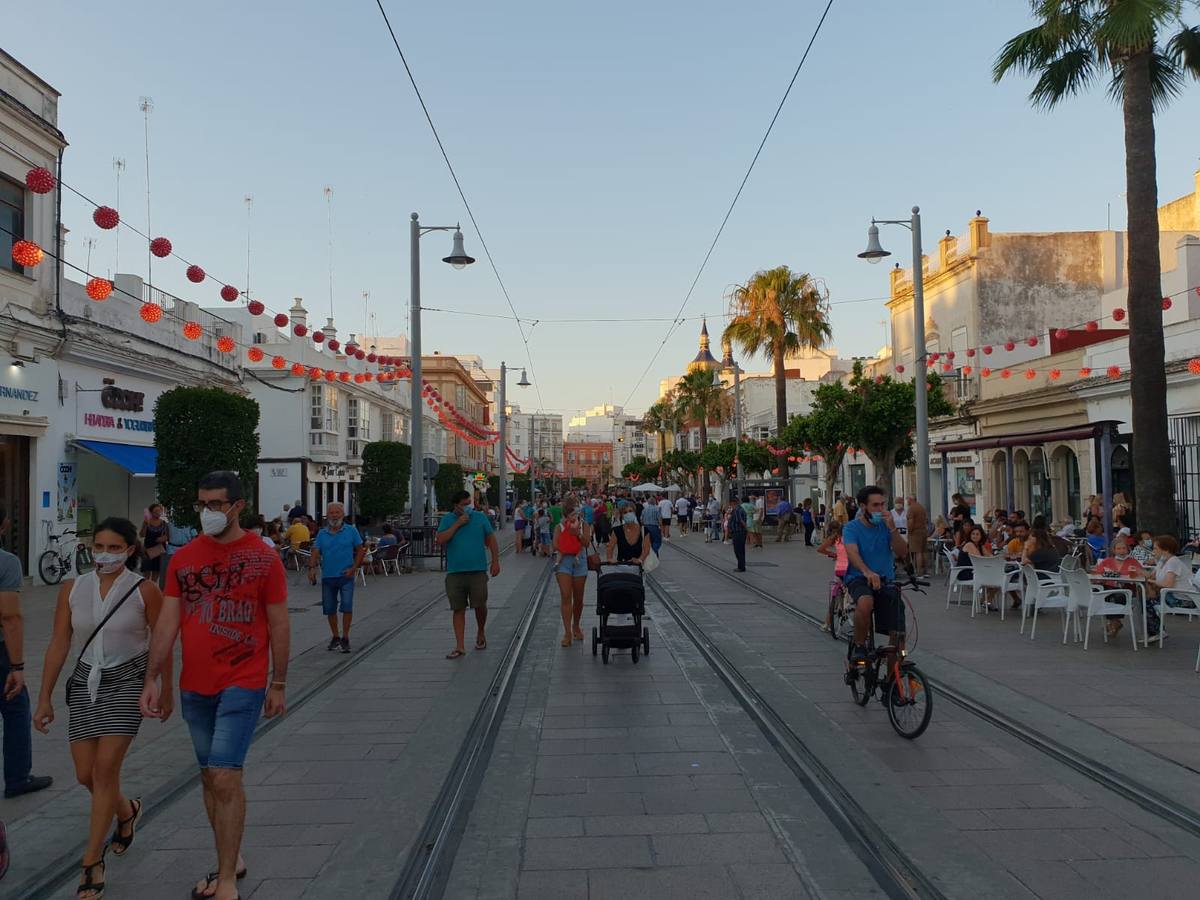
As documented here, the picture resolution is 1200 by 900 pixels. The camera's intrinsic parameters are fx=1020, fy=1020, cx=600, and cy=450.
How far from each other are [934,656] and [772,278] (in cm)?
2914

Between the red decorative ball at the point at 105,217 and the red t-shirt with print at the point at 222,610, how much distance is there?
409 inches

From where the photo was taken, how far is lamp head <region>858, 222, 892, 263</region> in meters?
20.8

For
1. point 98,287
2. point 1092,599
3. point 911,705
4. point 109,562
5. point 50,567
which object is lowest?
point 911,705

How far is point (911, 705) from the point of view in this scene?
23.6ft

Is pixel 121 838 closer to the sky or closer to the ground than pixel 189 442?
closer to the ground

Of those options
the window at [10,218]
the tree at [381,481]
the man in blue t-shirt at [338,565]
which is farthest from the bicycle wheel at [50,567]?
the man in blue t-shirt at [338,565]

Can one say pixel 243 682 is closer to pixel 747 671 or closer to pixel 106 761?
pixel 106 761

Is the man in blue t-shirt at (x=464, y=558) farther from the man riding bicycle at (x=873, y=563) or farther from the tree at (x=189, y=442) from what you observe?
the tree at (x=189, y=442)

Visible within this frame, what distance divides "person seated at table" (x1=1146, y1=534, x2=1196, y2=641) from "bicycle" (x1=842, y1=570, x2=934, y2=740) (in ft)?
14.2

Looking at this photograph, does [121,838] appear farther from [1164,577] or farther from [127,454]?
[127,454]

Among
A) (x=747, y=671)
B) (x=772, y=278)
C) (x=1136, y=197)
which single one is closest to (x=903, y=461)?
(x=772, y=278)

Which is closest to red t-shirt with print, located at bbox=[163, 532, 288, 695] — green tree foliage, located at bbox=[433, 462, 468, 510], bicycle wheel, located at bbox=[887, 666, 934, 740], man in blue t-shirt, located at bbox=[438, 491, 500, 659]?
bicycle wheel, located at bbox=[887, 666, 934, 740]

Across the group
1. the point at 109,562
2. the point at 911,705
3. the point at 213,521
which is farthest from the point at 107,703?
the point at 911,705

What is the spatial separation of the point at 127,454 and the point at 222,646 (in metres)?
20.2
